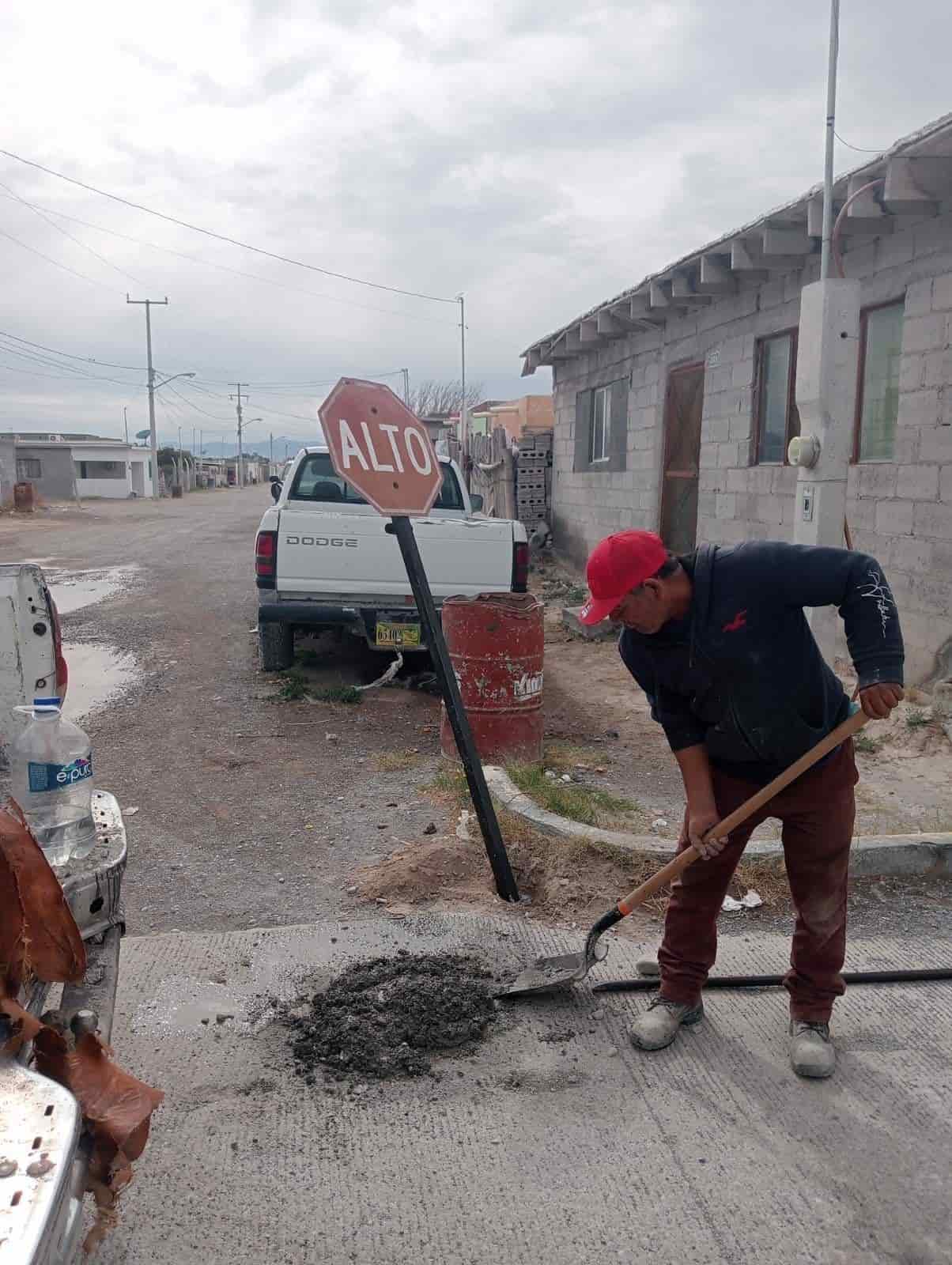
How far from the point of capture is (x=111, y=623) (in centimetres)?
1160

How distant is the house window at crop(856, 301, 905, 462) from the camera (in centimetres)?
760

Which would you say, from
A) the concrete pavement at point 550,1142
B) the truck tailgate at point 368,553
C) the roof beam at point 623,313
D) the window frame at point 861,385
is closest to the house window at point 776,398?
the window frame at point 861,385

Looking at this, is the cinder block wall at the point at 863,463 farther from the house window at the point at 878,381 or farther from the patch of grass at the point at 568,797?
the patch of grass at the point at 568,797

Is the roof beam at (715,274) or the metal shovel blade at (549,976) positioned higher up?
the roof beam at (715,274)

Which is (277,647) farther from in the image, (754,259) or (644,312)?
(644,312)

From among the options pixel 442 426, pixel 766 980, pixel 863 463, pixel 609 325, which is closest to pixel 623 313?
pixel 609 325

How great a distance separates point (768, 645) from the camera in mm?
2924

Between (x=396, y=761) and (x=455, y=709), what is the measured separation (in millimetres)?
2267

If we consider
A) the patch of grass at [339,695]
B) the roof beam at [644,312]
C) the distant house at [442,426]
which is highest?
the roof beam at [644,312]

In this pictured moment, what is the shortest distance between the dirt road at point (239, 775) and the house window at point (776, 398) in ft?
13.7

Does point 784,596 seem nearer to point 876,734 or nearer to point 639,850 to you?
point 639,850

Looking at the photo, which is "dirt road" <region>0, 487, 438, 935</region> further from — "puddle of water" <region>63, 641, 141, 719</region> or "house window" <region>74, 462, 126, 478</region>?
"house window" <region>74, 462, 126, 478</region>

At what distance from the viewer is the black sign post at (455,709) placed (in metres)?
3.94

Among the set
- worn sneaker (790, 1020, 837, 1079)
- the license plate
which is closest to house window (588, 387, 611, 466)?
the license plate
